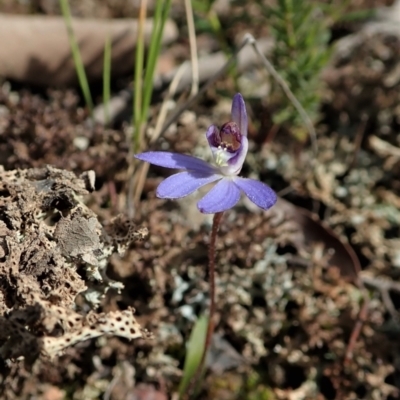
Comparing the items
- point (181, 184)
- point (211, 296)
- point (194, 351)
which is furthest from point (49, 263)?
point (194, 351)

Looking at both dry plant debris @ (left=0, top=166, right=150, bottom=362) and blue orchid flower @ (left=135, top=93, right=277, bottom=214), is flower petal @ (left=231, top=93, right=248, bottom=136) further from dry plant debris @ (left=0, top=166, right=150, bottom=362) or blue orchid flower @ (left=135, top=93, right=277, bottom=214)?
dry plant debris @ (left=0, top=166, right=150, bottom=362)

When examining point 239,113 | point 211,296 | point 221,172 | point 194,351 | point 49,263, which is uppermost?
point 239,113

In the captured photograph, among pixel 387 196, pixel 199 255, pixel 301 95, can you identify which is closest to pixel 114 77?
pixel 301 95

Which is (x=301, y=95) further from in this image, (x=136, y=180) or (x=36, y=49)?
(x=36, y=49)

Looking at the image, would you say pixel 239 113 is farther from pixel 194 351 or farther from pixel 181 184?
pixel 194 351

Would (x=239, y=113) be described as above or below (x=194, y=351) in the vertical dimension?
above

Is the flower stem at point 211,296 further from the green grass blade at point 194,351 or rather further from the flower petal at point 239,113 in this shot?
the flower petal at point 239,113

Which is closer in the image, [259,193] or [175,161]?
[259,193]
